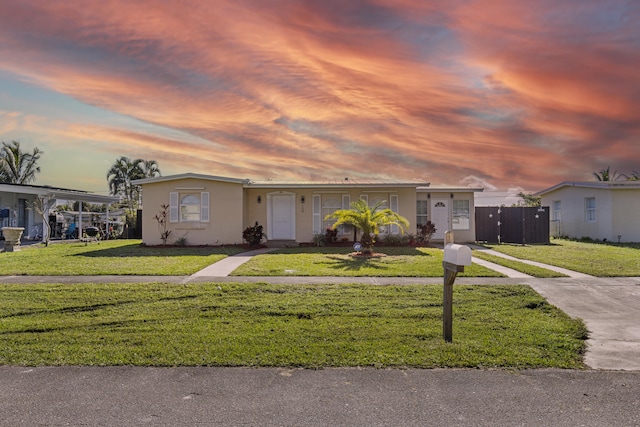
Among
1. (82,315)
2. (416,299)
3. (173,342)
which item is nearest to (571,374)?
(416,299)

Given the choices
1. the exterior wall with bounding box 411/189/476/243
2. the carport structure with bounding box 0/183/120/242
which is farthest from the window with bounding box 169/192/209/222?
the exterior wall with bounding box 411/189/476/243

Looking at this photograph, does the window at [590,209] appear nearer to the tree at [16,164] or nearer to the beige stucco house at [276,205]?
the beige stucco house at [276,205]

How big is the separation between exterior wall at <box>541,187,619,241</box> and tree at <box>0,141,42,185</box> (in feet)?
129

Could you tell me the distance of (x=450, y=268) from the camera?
5.17 meters

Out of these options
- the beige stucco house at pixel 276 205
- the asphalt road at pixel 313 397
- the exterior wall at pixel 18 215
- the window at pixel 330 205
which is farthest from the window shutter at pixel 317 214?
the exterior wall at pixel 18 215

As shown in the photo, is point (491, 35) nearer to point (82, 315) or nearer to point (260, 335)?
point (260, 335)

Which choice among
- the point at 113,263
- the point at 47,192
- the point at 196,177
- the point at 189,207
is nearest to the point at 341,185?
the point at 196,177

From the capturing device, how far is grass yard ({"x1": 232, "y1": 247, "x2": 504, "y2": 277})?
395 inches

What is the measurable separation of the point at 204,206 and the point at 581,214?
63.7 feet

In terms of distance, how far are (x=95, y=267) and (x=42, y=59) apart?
5357 mm

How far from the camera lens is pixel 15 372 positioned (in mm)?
4270

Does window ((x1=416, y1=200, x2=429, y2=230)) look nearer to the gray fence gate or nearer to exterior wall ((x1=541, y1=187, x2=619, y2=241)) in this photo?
the gray fence gate

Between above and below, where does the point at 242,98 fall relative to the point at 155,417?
above

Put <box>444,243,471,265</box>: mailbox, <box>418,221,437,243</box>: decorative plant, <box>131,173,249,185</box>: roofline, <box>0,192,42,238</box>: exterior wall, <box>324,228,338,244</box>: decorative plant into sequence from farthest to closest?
<box>0,192,42,238</box>: exterior wall, <box>418,221,437,243</box>: decorative plant, <box>131,173,249,185</box>: roofline, <box>324,228,338,244</box>: decorative plant, <box>444,243,471,265</box>: mailbox
